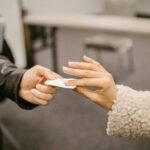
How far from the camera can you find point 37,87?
3.35ft

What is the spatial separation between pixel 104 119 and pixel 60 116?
1.20 ft

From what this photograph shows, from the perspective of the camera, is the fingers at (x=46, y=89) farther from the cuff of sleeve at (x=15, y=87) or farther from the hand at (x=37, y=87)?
the cuff of sleeve at (x=15, y=87)

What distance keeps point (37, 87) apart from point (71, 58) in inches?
118

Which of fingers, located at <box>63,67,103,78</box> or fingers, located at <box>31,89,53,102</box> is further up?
fingers, located at <box>63,67,103,78</box>

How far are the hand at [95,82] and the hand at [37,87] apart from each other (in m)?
0.10

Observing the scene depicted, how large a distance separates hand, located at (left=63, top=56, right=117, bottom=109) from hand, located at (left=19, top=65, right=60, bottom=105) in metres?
0.10

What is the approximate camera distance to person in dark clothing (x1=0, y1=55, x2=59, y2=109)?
1.02m

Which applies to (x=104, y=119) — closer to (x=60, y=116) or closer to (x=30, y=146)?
(x=60, y=116)

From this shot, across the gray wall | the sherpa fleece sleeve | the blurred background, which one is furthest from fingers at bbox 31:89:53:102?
the gray wall

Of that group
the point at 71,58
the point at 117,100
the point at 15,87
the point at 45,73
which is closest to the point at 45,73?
the point at 45,73

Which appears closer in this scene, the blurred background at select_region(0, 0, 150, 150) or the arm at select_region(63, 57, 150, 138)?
the arm at select_region(63, 57, 150, 138)

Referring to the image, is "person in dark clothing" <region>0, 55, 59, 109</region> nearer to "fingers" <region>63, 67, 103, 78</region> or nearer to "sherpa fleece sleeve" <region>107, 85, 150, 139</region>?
"fingers" <region>63, 67, 103, 78</region>

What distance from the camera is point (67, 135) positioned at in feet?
7.51

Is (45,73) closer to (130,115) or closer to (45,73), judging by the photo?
(45,73)
